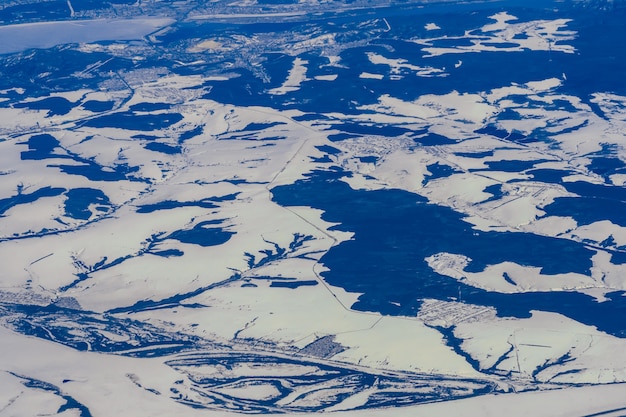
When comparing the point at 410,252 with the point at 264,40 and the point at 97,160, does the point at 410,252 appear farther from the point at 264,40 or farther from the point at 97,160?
the point at 264,40

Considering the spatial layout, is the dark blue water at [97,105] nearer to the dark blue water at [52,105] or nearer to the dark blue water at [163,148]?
the dark blue water at [52,105]

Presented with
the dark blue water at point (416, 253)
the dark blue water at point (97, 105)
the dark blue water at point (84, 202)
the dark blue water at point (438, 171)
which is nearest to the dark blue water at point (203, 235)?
the dark blue water at point (416, 253)

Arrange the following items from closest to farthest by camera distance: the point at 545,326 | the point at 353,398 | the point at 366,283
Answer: the point at 353,398, the point at 545,326, the point at 366,283

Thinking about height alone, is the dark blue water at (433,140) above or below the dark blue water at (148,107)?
below

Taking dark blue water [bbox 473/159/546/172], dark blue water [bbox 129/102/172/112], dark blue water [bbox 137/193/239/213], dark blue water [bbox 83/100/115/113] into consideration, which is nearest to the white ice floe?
dark blue water [bbox 129/102/172/112]

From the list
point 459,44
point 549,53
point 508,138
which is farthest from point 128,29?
point 508,138

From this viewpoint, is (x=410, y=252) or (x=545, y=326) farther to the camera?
(x=410, y=252)
